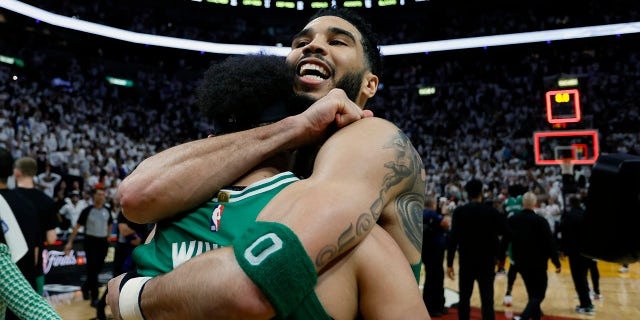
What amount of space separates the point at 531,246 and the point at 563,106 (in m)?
9.86

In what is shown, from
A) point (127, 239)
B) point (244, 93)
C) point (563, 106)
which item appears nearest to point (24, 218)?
point (127, 239)

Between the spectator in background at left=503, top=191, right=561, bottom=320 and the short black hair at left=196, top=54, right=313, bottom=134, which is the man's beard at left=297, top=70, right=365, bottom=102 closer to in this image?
the short black hair at left=196, top=54, right=313, bottom=134

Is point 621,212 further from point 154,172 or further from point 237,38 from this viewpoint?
point 237,38

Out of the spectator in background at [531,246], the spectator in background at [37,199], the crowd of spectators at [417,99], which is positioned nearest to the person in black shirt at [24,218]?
the spectator in background at [37,199]

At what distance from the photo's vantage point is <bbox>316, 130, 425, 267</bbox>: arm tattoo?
127cm

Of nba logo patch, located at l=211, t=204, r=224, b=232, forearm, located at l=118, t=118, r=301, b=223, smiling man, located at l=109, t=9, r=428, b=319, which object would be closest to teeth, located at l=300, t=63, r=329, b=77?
smiling man, located at l=109, t=9, r=428, b=319

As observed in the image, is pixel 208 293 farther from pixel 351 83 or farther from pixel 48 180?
pixel 48 180

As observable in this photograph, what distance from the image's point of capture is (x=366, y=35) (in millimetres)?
2203

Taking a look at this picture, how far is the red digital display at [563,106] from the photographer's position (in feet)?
47.8

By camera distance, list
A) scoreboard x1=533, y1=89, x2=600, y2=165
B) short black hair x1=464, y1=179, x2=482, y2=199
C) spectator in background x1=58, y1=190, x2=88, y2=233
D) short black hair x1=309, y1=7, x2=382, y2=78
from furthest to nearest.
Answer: scoreboard x1=533, y1=89, x2=600, y2=165
spectator in background x1=58, y1=190, x2=88, y2=233
short black hair x1=464, y1=179, x2=482, y2=199
short black hair x1=309, y1=7, x2=382, y2=78

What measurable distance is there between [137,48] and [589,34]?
18629mm

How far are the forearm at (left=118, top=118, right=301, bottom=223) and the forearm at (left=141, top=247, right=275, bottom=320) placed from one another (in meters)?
0.24

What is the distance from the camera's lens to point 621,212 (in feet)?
3.95

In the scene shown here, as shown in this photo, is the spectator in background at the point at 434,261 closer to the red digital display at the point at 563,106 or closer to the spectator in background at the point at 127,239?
the spectator in background at the point at 127,239
